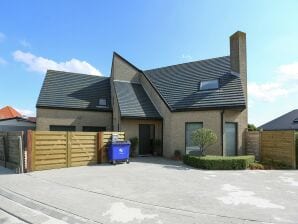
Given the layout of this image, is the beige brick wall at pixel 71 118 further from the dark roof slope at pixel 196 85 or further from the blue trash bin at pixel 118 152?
the blue trash bin at pixel 118 152

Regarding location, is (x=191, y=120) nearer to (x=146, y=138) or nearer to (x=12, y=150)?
(x=146, y=138)

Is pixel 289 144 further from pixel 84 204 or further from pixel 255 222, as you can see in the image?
pixel 84 204

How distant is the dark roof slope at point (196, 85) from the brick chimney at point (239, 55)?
0.46 metres

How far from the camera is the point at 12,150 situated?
13.5 m

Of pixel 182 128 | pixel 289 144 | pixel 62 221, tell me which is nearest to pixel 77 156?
pixel 182 128

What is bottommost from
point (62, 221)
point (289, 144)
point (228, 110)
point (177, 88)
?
point (62, 221)

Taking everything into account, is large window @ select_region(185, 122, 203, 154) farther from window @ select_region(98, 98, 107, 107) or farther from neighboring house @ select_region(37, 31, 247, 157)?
window @ select_region(98, 98, 107, 107)

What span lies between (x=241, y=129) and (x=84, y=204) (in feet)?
40.0

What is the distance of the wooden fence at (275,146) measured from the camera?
568 inches

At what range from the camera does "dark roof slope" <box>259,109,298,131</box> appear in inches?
1192

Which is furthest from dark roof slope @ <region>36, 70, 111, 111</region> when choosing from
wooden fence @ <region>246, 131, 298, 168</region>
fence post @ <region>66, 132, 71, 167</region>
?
wooden fence @ <region>246, 131, 298, 168</region>

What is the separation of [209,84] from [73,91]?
434 inches

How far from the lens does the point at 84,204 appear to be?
710 cm

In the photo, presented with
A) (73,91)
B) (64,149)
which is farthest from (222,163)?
(73,91)
